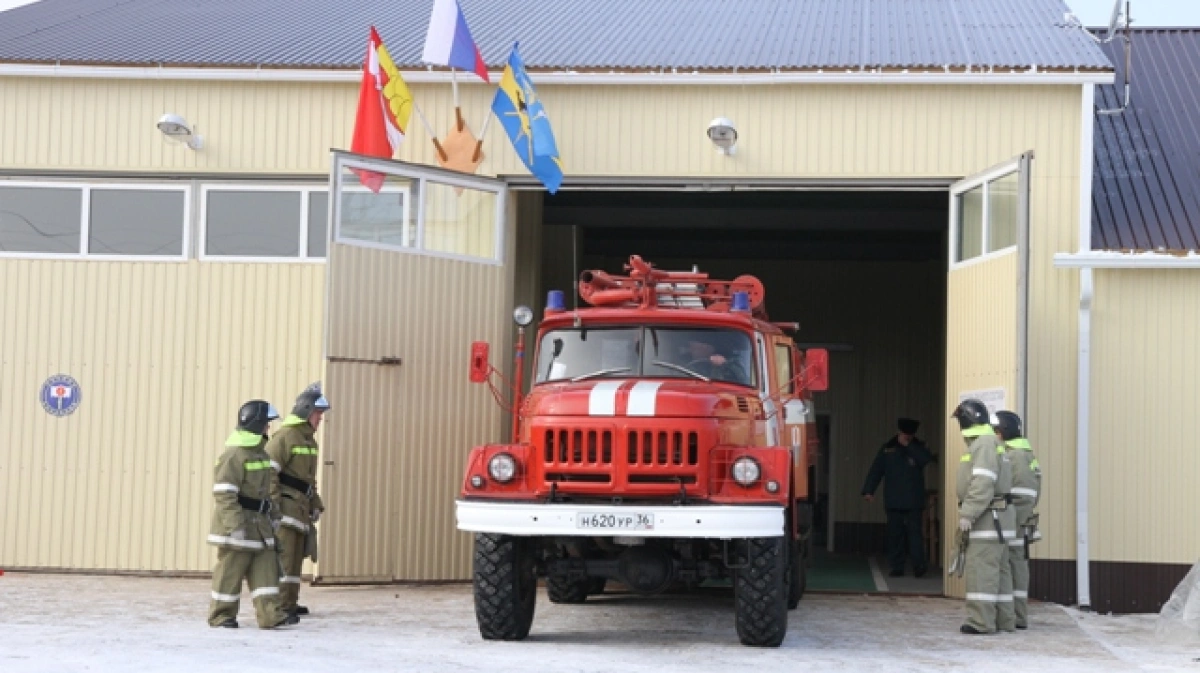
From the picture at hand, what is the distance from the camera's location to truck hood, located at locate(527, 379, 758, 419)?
10.7m

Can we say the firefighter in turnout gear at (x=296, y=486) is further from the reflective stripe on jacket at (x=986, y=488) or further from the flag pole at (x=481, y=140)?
the reflective stripe on jacket at (x=986, y=488)

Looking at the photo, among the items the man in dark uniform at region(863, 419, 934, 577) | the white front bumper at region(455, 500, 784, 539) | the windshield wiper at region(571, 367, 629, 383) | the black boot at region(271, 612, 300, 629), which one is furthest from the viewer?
the man in dark uniform at region(863, 419, 934, 577)

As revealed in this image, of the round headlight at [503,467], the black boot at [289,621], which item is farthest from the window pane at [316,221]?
the round headlight at [503,467]

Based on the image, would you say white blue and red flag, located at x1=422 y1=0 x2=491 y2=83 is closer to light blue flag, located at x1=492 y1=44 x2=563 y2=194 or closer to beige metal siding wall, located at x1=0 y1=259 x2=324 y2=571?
light blue flag, located at x1=492 y1=44 x2=563 y2=194

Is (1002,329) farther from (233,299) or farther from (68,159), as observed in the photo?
(68,159)

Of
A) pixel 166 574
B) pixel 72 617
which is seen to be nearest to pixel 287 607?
pixel 72 617

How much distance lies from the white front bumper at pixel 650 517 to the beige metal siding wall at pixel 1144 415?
5.07 m

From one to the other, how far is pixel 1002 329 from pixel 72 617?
8086 mm

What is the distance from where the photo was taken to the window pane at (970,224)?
47.7 ft

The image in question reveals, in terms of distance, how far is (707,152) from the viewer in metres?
15.1

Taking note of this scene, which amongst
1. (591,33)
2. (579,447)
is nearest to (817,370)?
(579,447)

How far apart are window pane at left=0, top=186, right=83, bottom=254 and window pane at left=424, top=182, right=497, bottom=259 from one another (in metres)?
3.53

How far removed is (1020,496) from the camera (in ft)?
41.0

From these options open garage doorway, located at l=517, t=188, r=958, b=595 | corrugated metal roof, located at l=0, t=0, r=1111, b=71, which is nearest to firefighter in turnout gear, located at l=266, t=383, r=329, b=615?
corrugated metal roof, located at l=0, t=0, r=1111, b=71
